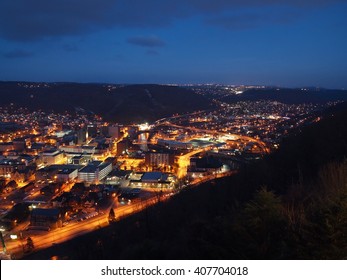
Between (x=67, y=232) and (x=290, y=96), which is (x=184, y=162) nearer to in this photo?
(x=67, y=232)

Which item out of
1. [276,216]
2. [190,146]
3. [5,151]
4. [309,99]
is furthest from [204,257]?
[309,99]

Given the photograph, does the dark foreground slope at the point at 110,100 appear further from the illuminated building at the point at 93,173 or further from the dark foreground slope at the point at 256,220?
the dark foreground slope at the point at 256,220

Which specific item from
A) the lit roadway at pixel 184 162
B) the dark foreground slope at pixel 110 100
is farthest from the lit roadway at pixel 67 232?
the dark foreground slope at pixel 110 100

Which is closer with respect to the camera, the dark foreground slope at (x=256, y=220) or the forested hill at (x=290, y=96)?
the dark foreground slope at (x=256, y=220)

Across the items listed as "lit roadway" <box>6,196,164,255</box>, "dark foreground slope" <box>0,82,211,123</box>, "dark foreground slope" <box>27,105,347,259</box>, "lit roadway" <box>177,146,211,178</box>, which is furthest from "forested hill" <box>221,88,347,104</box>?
"lit roadway" <box>6,196,164,255</box>

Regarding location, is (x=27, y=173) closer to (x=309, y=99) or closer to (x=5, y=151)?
(x=5, y=151)
